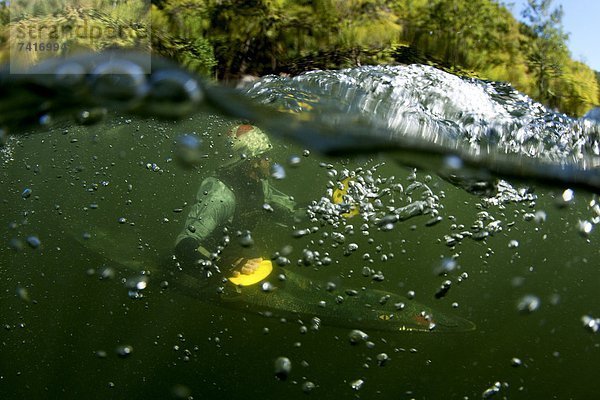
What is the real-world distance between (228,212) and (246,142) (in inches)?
10.9

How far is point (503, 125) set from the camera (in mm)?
2596

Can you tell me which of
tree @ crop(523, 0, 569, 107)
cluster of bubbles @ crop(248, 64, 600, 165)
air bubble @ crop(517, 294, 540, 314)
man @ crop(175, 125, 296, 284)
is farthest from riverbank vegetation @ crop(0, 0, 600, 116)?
air bubble @ crop(517, 294, 540, 314)

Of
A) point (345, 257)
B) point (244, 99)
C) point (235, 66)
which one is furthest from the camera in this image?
point (235, 66)

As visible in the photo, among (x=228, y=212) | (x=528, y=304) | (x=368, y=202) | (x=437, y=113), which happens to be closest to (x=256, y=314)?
(x=228, y=212)

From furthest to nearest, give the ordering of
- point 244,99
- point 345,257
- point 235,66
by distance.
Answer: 1. point 235,66
2. point 244,99
3. point 345,257

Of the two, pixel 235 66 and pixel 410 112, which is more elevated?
pixel 410 112

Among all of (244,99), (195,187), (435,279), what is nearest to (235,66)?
(244,99)

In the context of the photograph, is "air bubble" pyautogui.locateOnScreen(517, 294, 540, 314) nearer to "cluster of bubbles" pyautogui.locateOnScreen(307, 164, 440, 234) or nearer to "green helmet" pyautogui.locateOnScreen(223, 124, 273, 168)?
"cluster of bubbles" pyautogui.locateOnScreen(307, 164, 440, 234)

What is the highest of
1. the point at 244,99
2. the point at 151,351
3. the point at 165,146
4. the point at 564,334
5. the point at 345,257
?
the point at 244,99

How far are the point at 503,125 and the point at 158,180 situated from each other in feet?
4.64

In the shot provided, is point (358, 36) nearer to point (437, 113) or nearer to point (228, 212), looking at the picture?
point (437, 113)

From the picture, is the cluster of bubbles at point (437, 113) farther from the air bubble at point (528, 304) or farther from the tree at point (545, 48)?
the tree at point (545, 48)

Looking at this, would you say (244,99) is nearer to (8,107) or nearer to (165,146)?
(165,146)

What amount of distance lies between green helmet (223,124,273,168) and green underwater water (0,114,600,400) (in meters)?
0.05
